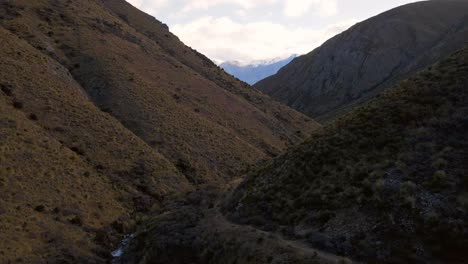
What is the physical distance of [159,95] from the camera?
217ft

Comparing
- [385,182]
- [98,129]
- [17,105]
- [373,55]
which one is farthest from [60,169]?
[373,55]

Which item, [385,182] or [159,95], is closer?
[385,182]

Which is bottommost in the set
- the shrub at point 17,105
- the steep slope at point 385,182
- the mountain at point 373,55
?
the steep slope at point 385,182

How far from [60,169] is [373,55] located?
136624 millimetres

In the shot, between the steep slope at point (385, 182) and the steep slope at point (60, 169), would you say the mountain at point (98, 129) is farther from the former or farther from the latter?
the steep slope at point (385, 182)

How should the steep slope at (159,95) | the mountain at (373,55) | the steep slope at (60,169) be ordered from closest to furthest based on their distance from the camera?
the steep slope at (60,169)
the steep slope at (159,95)
the mountain at (373,55)

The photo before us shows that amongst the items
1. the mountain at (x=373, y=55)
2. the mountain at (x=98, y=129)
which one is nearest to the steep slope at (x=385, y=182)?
the mountain at (x=98, y=129)

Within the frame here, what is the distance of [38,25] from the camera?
73.9 m

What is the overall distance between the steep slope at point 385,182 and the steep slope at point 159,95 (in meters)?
21.4

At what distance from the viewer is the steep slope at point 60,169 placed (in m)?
32.3

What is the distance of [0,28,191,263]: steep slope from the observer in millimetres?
32312

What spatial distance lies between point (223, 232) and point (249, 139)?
129 ft

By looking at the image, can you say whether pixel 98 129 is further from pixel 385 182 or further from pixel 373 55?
pixel 373 55

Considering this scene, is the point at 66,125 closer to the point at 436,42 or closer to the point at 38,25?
the point at 38,25
